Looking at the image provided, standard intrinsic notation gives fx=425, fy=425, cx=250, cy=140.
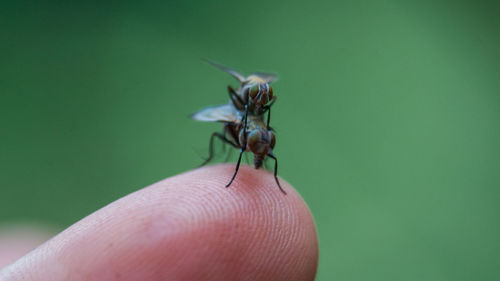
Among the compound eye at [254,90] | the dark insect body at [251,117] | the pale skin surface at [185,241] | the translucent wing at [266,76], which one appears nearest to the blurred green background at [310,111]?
the translucent wing at [266,76]

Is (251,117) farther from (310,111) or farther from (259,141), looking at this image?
(310,111)

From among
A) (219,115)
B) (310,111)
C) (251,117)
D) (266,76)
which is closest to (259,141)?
(251,117)

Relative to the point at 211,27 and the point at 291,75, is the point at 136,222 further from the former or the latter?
the point at 211,27

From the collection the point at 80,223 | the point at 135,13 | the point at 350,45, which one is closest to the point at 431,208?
the point at 350,45

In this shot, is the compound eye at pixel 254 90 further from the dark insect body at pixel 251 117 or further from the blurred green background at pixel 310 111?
the blurred green background at pixel 310 111

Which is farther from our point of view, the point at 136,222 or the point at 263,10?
the point at 263,10

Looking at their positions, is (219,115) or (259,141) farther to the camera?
(219,115)
